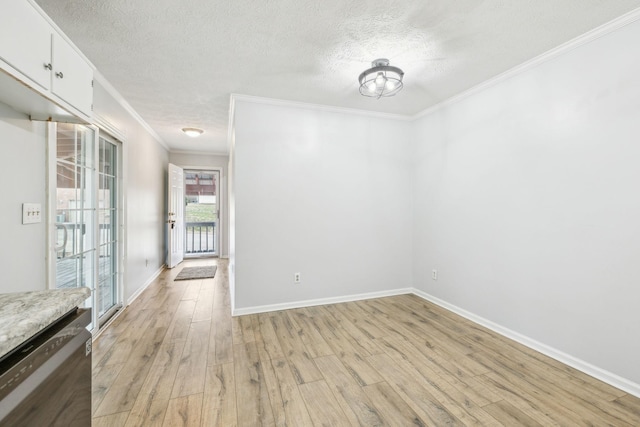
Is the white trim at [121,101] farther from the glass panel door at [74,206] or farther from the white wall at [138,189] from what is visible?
the glass panel door at [74,206]

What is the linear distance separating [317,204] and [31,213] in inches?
97.1

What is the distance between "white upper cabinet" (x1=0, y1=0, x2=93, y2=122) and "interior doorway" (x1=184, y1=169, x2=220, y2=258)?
4945 mm

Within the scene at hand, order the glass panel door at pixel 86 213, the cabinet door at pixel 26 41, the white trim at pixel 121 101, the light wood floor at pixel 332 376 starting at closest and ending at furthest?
the cabinet door at pixel 26 41, the light wood floor at pixel 332 376, the glass panel door at pixel 86 213, the white trim at pixel 121 101

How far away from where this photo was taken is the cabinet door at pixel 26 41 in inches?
44.8

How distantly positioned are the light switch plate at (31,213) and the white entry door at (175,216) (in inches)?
139

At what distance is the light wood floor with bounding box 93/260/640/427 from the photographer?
162cm

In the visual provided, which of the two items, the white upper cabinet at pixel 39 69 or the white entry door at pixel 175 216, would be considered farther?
the white entry door at pixel 175 216

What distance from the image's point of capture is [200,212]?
723cm

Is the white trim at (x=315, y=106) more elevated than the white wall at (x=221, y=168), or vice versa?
the white trim at (x=315, y=106)

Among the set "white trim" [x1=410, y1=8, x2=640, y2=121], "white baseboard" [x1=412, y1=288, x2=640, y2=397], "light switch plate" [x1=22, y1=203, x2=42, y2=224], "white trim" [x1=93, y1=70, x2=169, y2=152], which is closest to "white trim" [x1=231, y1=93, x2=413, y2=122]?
"white trim" [x1=410, y1=8, x2=640, y2=121]

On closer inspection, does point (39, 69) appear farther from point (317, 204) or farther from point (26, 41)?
point (317, 204)

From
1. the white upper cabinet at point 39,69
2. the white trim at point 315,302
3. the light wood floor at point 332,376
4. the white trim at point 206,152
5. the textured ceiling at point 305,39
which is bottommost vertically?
the light wood floor at point 332,376

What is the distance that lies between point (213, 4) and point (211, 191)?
21.1ft

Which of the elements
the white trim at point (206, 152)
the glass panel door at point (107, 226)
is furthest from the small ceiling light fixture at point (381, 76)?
the white trim at point (206, 152)
